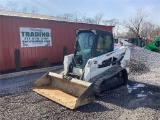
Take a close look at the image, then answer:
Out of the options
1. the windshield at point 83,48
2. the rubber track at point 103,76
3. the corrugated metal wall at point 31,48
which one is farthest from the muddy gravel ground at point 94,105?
the corrugated metal wall at point 31,48

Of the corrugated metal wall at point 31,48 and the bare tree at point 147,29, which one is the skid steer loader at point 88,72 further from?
the bare tree at point 147,29

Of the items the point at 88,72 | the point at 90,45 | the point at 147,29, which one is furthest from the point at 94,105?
the point at 147,29

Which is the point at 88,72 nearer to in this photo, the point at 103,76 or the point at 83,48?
the point at 103,76

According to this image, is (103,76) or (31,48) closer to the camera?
(103,76)

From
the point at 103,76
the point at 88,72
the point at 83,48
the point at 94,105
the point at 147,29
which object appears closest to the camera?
the point at 94,105

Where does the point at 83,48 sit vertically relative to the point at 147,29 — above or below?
below

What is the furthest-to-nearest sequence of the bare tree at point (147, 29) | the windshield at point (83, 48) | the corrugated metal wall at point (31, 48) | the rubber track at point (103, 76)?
1. the bare tree at point (147, 29)
2. the corrugated metal wall at point (31, 48)
3. the windshield at point (83, 48)
4. the rubber track at point (103, 76)

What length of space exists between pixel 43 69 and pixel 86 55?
4.32 metres

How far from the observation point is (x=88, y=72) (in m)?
6.18

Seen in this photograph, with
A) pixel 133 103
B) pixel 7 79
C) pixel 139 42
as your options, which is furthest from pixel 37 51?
pixel 139 42

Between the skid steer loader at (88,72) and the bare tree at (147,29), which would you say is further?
the bare tree at (147,29)

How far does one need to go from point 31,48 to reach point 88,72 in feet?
18.6

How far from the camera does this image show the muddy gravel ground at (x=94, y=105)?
4898 mm

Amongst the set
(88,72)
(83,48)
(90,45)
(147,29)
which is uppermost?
(147,29)
